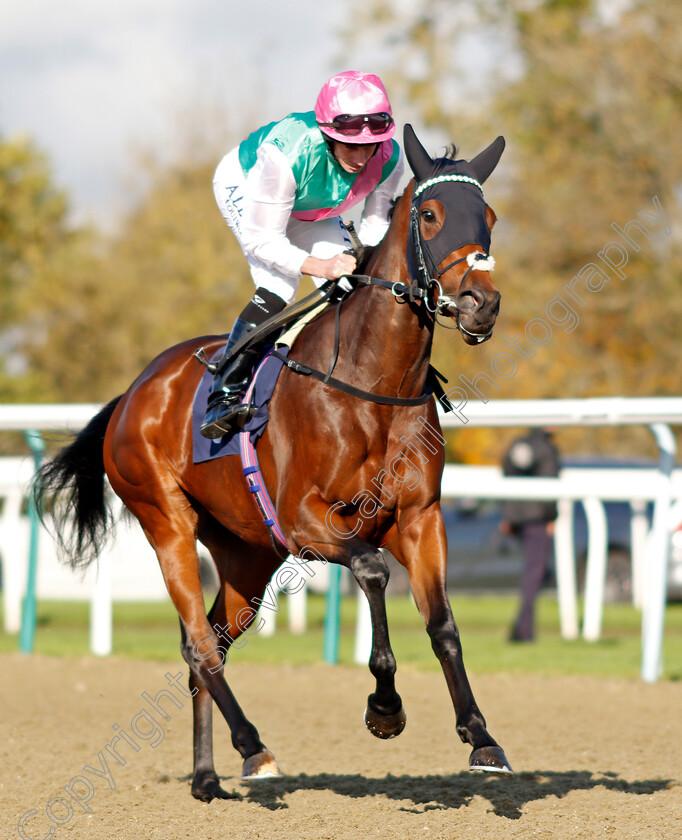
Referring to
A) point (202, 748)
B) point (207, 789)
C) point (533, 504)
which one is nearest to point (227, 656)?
point (202, 748)

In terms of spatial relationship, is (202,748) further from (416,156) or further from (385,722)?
(416,156)

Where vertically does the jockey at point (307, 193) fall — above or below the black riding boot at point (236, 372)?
above

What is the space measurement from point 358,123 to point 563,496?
443 cm

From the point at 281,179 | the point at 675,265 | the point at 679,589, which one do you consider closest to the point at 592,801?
the point at 281,179

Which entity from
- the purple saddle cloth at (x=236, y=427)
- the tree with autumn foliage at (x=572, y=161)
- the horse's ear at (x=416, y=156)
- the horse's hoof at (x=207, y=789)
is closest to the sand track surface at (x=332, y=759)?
the horse's hoof at (x=207, y=789)

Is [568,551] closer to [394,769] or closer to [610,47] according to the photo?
[394,769]

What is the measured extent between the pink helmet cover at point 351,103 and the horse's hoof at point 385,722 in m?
1.91

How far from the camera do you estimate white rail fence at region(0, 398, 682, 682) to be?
654 cm

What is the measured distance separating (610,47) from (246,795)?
16.1m

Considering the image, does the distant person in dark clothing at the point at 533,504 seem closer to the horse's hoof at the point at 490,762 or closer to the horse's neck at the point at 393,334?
the horse's neck at the point at 393,334

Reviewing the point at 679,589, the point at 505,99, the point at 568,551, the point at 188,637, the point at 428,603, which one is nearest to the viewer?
the point at 428,603

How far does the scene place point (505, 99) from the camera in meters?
19.4

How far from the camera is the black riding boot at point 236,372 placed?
14.1 feet

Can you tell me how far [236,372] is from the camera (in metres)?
4.30
